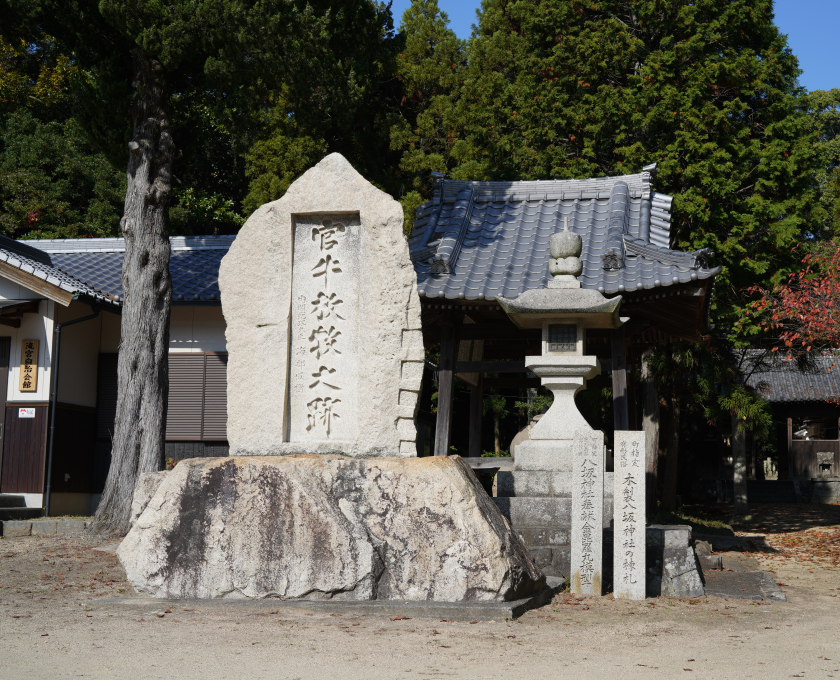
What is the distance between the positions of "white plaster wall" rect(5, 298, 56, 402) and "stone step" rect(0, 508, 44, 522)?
71.6 inches

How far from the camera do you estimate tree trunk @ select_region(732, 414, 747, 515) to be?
60.5 ft

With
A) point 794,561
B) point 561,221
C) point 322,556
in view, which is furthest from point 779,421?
point 322,556

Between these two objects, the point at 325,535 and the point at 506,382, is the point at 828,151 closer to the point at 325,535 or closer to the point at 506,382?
the point at 506,382

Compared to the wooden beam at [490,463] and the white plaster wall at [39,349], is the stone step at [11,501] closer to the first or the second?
the white plaster wall at [39,349]

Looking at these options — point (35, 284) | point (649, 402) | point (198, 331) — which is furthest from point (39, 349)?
point (649, 402)

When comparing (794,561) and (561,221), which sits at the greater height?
(561,221)

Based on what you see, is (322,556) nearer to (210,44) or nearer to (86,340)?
(210,44)

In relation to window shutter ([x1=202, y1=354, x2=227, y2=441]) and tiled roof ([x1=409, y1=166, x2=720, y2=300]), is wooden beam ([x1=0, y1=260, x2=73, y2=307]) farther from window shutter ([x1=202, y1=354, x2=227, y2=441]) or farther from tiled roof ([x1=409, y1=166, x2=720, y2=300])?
tiled roof ([x1=409, y1=166, x2=720, y2=300])

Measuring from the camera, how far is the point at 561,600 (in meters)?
6.95

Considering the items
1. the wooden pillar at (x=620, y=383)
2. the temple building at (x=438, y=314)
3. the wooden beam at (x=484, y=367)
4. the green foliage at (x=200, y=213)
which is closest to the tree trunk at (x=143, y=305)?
the temple building at (x=438, y=314)

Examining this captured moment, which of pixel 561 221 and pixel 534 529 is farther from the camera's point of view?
pixel 561 221

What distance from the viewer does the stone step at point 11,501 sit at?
522 inches

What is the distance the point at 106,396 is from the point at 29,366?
1.63m

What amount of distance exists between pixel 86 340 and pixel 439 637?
1155cm
